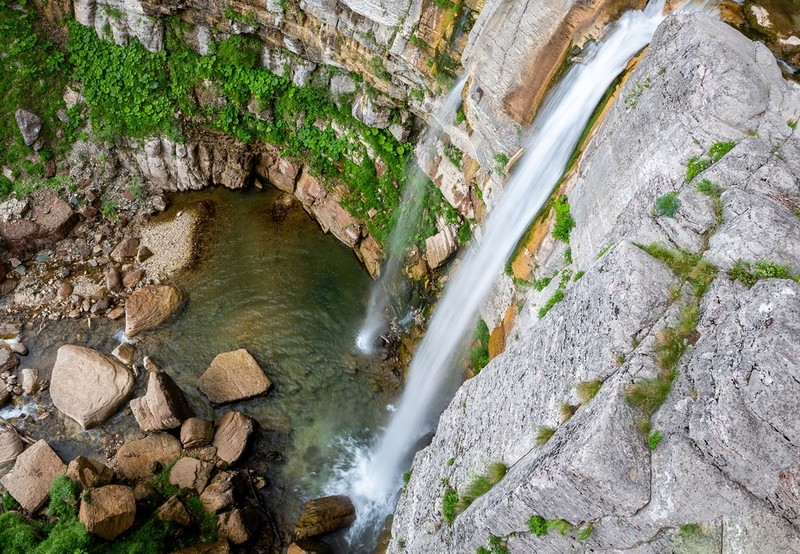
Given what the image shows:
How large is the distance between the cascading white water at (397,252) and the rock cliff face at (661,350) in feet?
22.2

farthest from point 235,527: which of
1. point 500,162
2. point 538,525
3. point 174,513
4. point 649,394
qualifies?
point 500,162

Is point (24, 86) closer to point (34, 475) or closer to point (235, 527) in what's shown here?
point (34, 475)

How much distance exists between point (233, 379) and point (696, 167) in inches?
451

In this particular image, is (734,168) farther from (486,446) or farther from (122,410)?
(122,410)

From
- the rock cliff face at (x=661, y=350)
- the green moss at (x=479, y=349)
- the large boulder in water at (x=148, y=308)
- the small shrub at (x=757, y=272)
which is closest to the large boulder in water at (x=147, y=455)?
the large boulder in water at (x=148, y=308)

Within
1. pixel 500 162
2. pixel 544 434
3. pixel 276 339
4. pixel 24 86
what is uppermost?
pixel 500 162

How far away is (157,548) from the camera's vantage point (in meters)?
10.6

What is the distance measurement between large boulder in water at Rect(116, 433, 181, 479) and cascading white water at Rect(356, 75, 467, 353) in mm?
5356

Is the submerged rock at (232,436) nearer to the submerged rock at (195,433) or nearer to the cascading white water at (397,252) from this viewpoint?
the submerged rock at (195,433)

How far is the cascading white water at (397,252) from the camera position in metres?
14.5

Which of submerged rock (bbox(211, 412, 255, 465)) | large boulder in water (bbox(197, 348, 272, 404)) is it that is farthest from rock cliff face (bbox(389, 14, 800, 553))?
large boulder in water (bbox(197, 348, 272, 404))

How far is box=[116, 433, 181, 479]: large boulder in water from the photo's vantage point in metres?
11.9

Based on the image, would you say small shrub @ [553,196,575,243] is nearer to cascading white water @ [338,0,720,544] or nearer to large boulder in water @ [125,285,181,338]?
cascading white water @ [338,0,720,544]

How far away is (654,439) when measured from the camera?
16.6 ft
